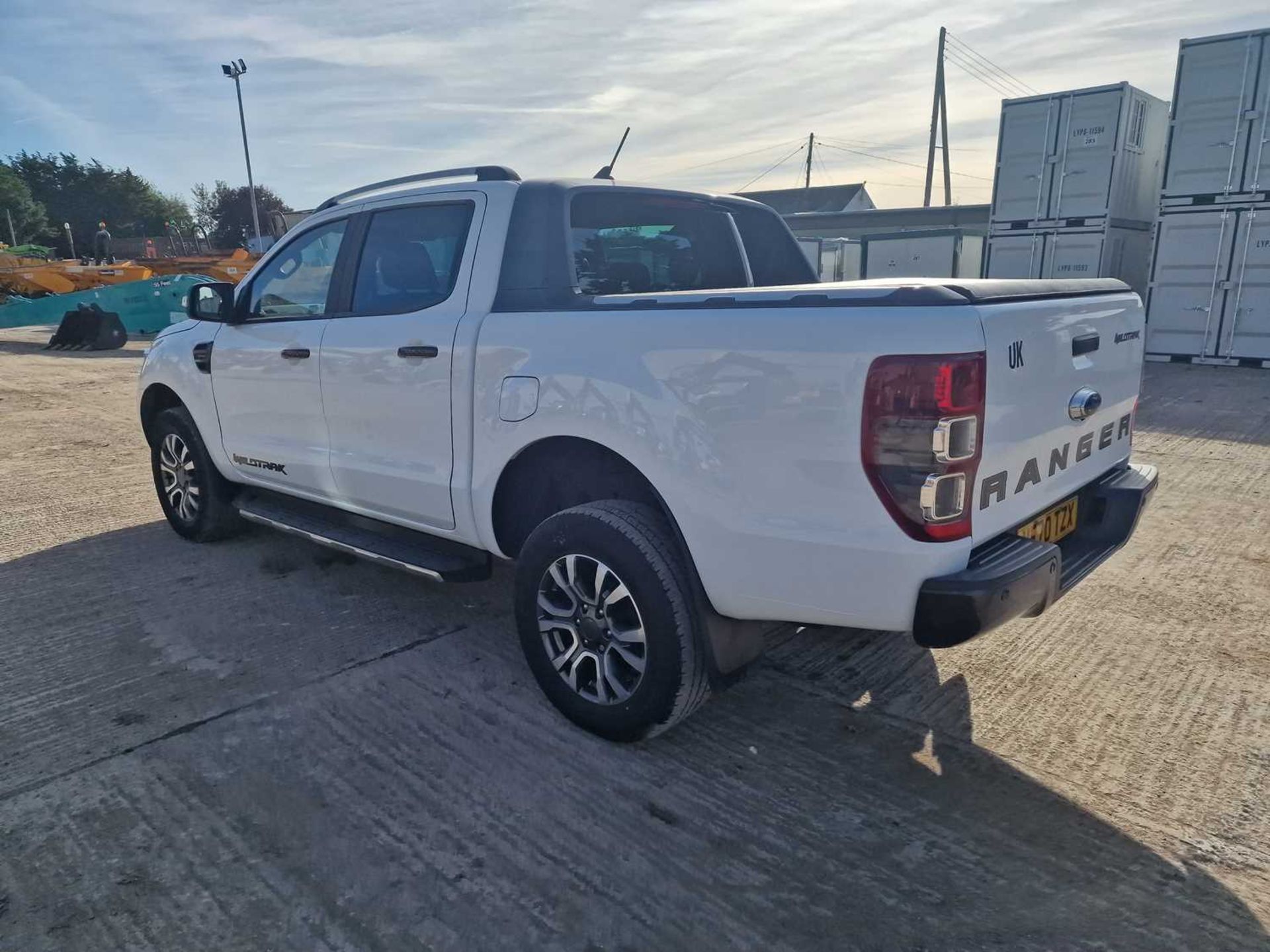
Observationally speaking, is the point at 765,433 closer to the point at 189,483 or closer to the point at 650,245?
the point at 650,245

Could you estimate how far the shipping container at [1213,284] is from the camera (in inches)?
459

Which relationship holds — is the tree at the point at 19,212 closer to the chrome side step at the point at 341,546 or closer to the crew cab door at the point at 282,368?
the crew cab door at the point at 282,368

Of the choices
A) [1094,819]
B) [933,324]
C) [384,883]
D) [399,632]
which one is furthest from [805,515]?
[399,632]

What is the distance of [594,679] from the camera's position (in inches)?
117

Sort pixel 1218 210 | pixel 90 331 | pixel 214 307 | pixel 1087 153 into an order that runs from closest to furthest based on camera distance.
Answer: pixel 214 307 → pixel 1218 210 → pixel 1087 153 → pixel 90 331

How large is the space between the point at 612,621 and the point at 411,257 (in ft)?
6.02

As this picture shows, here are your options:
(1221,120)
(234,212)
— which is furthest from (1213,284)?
(234,212)

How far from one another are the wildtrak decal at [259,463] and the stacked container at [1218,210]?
12.6 m

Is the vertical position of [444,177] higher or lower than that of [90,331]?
higher

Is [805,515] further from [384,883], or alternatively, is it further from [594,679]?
Answer: [384,883]

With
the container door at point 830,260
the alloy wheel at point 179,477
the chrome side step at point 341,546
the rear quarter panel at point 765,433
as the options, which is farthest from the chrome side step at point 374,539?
the container door at point 830,260

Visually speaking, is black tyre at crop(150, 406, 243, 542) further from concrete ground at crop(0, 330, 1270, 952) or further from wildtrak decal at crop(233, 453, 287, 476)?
concrete ground at crop(0, 330, 1270, 952)

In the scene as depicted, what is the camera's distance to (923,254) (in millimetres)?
17609

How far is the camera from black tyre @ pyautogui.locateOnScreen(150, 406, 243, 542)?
4910 millimetres
